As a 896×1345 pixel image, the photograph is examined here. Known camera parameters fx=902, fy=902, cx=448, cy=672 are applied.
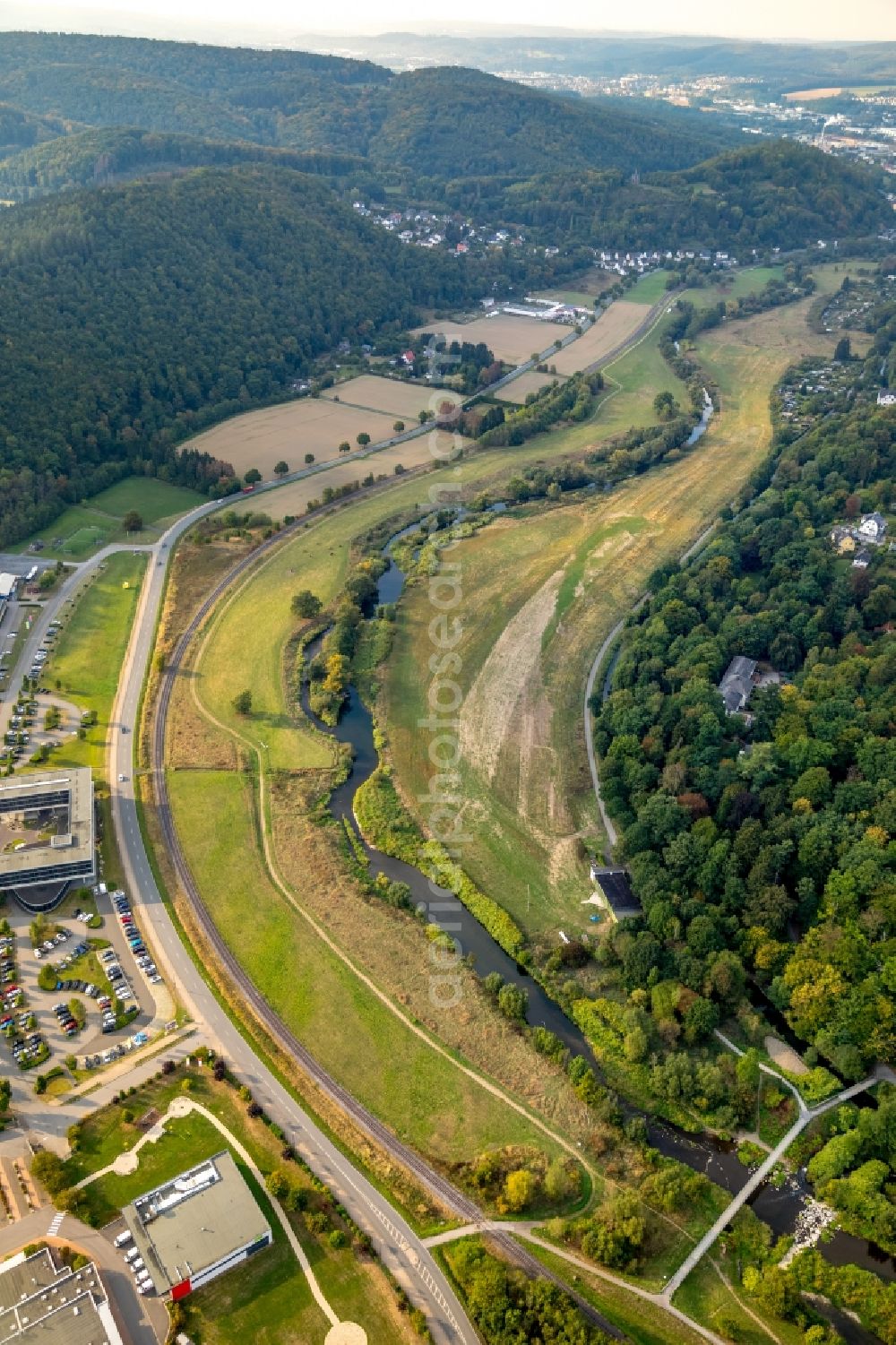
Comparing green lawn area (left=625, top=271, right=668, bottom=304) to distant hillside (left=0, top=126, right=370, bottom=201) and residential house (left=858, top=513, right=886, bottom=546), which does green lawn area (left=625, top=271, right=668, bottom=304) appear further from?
residential house (left=858, top=513, right=886, bottom=546)

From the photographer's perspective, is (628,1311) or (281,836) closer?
(628,1311)

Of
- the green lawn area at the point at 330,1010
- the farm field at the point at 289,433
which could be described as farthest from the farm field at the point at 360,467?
the green lawn area at the point at 330,1010

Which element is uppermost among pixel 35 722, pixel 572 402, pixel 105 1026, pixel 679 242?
pixel 679 242

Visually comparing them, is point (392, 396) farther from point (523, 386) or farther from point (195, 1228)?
point (195, 1228)

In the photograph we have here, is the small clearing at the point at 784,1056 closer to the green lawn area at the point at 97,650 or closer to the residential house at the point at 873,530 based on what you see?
the green lawn area at the point at 97,650

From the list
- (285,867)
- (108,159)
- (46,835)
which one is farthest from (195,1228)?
(108,159)

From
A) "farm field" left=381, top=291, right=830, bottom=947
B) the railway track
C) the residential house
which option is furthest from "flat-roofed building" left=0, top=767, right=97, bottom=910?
the residential house

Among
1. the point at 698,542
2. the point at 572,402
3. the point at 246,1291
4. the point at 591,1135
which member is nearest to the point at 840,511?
the point at 698,542

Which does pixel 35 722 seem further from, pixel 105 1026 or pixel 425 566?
pixel 425 566
